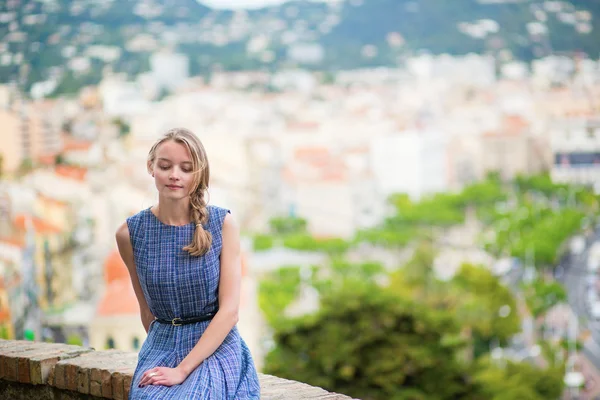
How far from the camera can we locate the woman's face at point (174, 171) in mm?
1303

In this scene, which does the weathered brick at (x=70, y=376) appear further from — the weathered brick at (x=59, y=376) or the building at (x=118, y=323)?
the building at (x=118, y=323)

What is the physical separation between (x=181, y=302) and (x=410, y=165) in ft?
121

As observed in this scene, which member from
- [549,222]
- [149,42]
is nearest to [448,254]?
[549,222]

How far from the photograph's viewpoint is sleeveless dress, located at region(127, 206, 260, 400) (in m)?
1.31

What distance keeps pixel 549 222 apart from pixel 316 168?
1071 cm

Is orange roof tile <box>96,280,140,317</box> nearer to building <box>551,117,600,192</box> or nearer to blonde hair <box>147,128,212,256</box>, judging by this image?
blonde hair <box>147,128,212,256</box>

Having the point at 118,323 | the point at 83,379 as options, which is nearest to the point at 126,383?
the point at 83,379

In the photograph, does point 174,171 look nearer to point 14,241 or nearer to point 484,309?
point 484,309

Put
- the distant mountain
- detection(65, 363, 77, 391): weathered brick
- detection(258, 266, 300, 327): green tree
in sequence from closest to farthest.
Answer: detection(65, 363, 77, 391): weathered brick → detection(258, 266, 300, 327): green tree → the distant mountain

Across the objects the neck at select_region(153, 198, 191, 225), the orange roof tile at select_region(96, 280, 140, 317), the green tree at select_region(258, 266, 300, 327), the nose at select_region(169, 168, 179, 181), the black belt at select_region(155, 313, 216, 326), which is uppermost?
the nose at select_region(169, 168, 179, 181)

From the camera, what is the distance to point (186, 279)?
1315 millimetres

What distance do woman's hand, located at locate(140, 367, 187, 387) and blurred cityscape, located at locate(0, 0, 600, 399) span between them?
625cm

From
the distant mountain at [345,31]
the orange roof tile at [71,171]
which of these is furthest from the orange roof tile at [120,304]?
the distant mountain at [345,31]

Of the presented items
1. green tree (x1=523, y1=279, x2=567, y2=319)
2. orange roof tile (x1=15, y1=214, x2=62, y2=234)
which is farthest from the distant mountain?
green tree (x1=523, y1=279, x2=567, y2=319)
